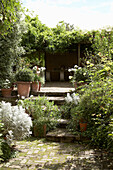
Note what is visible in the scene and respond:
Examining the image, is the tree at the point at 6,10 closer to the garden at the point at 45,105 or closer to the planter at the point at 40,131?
the garden at the point at 45,105

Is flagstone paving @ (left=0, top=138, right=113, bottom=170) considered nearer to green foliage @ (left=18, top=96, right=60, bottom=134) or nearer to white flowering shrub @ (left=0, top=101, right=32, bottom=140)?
white flowering shrub @ (left=0, top=101, right=32, bottom=140)

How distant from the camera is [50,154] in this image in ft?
13.3

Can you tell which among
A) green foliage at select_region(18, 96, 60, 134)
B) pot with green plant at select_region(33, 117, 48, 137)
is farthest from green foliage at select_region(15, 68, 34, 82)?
pot with green plant at select_region(33, 117, 48, 137)

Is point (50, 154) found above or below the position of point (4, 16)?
below

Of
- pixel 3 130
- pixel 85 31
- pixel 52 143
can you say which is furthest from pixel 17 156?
pixel 85 31

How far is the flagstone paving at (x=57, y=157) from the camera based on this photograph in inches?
139

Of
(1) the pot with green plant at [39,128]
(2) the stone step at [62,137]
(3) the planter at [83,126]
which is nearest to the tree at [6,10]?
(1) the pot with green plant at [39,128]

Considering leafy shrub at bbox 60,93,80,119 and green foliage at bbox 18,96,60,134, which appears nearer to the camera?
green foliage at bbox 18,96,60,134

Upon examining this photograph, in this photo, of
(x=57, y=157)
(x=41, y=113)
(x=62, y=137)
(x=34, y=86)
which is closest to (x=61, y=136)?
(x=62, y=137)

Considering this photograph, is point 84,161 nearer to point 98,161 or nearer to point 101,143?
point 98,161

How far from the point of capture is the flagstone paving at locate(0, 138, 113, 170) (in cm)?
352

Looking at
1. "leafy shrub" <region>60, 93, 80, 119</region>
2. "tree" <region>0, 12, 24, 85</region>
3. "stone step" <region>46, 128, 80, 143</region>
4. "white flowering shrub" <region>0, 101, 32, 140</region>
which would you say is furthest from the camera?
"tree" <region>0, 12, 24, 85</region>

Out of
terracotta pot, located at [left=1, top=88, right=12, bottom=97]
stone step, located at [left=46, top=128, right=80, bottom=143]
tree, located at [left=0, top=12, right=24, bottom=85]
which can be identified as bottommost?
stone step, located at [left=46, top=128, right=80, bottom=143]

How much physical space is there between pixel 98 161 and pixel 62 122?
6.29 ft
